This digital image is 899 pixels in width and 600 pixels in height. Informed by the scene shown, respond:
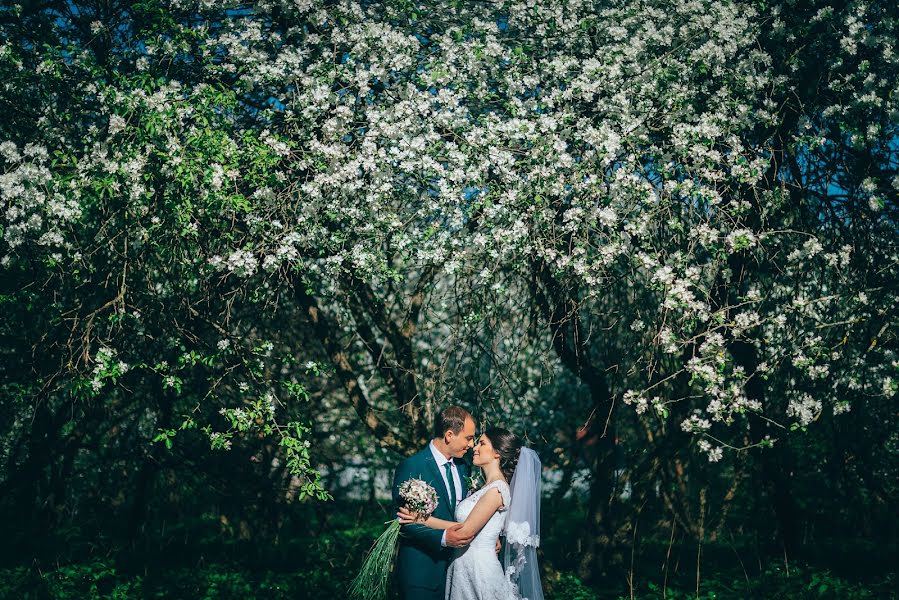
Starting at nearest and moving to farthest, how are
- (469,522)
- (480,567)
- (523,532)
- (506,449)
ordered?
(469,522), (480,567), (523,532), (506,449)

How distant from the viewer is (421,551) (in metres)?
4.50

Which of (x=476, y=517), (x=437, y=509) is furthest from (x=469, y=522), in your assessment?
(x=437, y=509)

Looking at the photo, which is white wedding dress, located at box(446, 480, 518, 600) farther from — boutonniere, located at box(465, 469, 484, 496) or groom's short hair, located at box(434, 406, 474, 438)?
groom's short hair, located at box(434, 406, 474, 438)

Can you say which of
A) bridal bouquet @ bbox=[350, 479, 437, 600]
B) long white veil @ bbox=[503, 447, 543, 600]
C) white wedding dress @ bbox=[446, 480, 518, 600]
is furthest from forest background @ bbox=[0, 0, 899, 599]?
white wedding dress @ bbox=[446, 480, 518, 600]

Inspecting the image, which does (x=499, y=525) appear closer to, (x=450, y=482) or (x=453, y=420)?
(x=450, y=482)

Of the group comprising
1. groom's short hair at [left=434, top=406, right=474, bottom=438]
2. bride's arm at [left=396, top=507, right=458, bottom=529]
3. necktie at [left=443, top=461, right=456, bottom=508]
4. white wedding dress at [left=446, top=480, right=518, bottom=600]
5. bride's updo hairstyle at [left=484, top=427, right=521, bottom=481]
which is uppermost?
groom's short hair at [left=434, top=406, right=474, bottom=438]

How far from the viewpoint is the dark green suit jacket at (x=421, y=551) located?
4434mm

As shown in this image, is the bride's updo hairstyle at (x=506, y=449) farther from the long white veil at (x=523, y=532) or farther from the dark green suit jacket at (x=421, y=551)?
the dark green suit jacket at (x=421, y=551)

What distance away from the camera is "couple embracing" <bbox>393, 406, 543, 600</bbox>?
4473mm

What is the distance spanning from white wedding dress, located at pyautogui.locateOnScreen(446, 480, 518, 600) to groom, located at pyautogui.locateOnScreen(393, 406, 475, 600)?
0.11 metres

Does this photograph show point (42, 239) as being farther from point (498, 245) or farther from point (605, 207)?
point (605, 207)

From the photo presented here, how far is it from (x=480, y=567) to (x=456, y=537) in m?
0.36

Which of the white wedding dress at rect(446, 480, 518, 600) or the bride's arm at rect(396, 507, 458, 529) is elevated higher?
the bride's arm at rect(396, 507, 458, 529)

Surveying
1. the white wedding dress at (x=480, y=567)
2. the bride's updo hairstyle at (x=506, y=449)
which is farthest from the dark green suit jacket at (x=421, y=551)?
the bride's updo hairstyle at (x=506, y=449)
